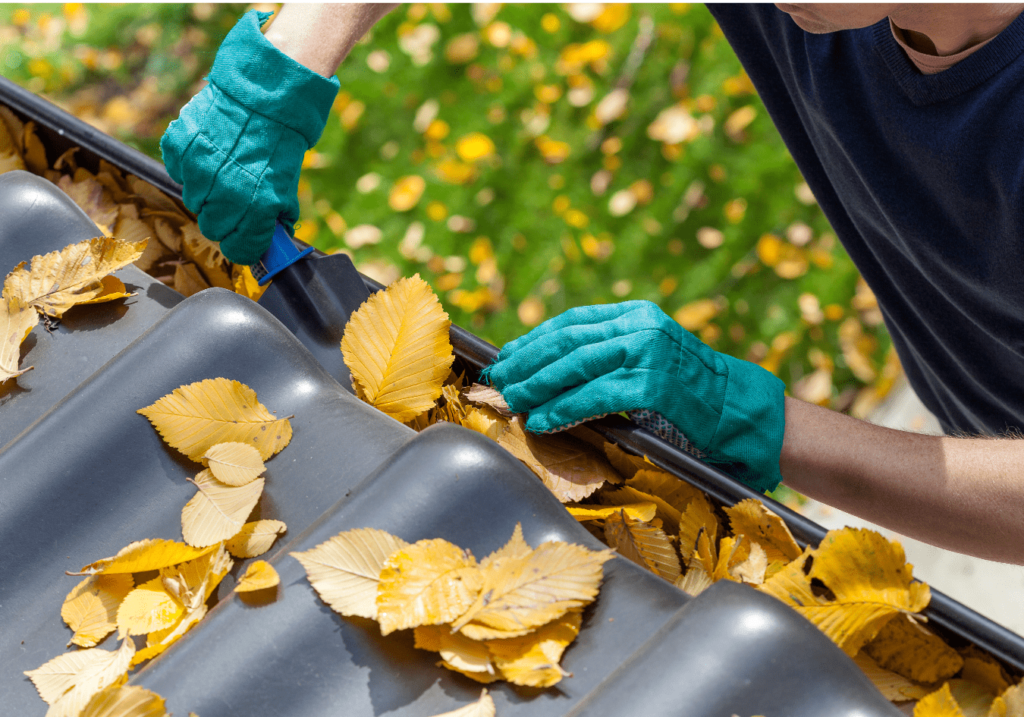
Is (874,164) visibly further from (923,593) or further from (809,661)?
(809,661)

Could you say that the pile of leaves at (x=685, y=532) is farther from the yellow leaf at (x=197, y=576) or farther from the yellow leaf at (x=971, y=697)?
the yellow leaf at (x=197, y=576)

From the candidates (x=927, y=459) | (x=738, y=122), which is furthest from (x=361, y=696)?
(x=738, y=122)

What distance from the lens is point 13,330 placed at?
0.98m

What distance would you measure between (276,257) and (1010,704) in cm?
105

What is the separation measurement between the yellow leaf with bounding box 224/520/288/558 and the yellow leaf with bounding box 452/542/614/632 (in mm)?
242

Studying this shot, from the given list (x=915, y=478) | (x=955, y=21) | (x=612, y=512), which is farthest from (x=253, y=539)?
(x=955, y=21)

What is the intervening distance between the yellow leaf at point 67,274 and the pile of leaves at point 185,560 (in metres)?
0.27

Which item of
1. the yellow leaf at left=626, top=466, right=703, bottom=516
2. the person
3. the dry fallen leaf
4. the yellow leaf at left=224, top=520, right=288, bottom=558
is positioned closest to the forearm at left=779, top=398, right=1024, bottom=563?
the person

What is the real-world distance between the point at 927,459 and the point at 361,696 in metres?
0.83

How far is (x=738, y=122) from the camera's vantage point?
2.66 m

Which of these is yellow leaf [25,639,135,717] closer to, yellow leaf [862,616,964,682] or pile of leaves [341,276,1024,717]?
pile of leaves [341,276,1024,717]

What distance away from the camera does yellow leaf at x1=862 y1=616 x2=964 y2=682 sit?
76 centimetres

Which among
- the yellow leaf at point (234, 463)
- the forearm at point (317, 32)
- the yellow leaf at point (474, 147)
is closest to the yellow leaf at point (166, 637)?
the yellow leaf at point (234, 463)

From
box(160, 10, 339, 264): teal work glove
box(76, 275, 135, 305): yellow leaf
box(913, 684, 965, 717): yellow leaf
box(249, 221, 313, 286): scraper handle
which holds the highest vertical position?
box(160, 10, 339, 264): teal work glove
